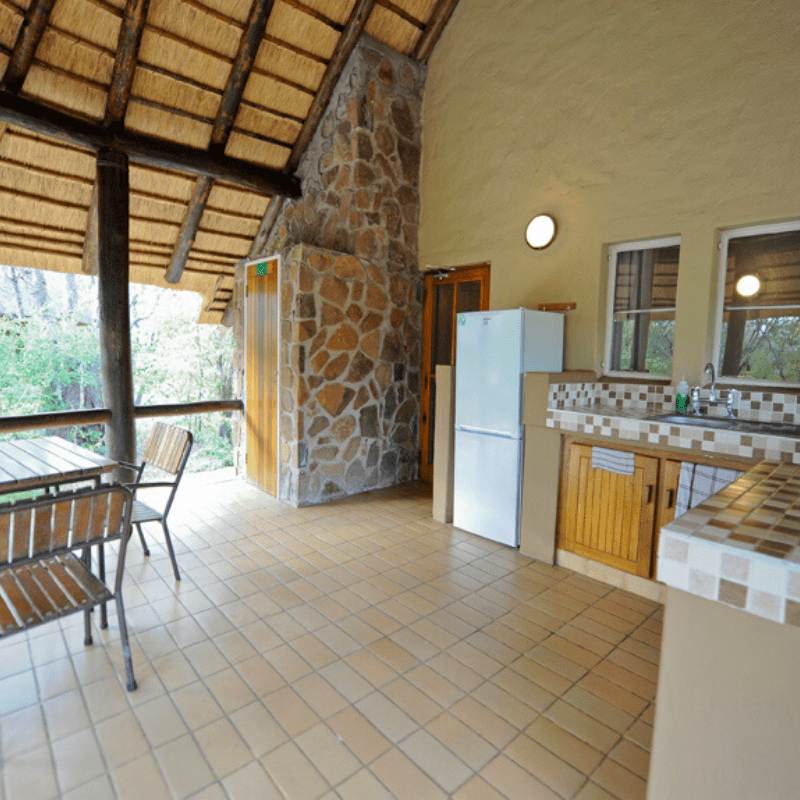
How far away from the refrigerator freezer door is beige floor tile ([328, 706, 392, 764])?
6.79 feet

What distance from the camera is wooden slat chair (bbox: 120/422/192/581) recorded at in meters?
2.91

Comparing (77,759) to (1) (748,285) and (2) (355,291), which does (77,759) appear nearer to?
(2) (355,291)

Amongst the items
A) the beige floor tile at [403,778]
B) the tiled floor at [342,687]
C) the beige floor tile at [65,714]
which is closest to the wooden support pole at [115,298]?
the tiled floor at [342,687]

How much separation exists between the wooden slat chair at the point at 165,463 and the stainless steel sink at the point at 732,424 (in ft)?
8.99

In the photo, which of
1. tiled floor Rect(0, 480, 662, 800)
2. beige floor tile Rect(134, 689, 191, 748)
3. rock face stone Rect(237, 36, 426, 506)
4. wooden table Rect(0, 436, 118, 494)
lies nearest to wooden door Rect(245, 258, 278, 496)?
rock face stone Rect(237, 36, 426, 506)

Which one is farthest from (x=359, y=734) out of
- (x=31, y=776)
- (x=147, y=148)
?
(x=147, y=148)

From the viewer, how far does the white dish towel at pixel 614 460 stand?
2.92m

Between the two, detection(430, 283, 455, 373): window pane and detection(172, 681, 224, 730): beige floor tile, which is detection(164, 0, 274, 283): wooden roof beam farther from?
detection(172, 681, 224, 730): beige floor tile

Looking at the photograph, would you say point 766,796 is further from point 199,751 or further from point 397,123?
point 397,123

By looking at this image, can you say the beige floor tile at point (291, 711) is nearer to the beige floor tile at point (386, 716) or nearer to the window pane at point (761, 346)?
the beige floor tile at point (386, 716)

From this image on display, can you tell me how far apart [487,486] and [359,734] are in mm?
2077

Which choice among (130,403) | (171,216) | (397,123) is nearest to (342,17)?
(397,123)

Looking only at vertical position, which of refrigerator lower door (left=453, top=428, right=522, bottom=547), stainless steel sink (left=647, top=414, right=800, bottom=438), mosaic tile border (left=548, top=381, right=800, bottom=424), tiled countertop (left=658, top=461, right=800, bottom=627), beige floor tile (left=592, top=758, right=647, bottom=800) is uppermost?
mosaic tile border (left=548, top=381, right=800, bottom=424)

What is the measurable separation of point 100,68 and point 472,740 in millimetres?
4781
